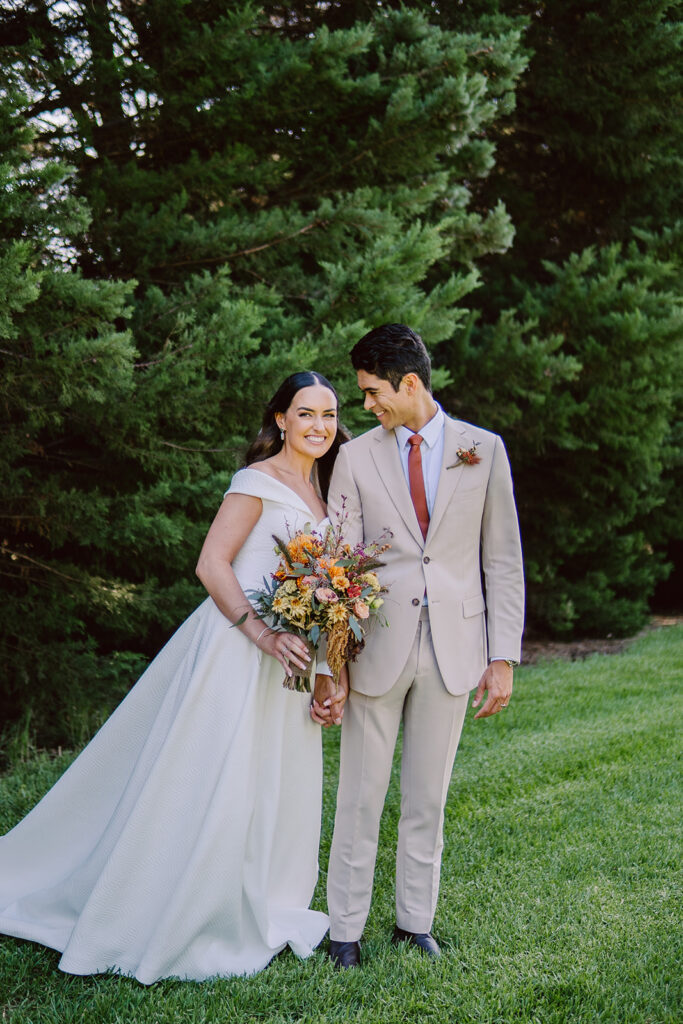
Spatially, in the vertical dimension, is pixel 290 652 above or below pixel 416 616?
below

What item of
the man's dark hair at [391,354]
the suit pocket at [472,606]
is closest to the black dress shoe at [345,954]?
the suit pocket at [472,606]

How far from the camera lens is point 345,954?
3039mm

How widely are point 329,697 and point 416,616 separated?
1.36ft

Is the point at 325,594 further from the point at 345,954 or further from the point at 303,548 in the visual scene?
the point at 345,954

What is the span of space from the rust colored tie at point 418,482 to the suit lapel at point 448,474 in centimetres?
6

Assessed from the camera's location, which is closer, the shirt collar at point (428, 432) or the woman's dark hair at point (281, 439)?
the shirt collar at point (428, 432)

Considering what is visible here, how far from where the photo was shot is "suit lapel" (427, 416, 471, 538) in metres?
2.98

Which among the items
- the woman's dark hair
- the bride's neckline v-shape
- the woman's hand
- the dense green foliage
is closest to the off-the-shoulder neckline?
the bride's neckline v-shape

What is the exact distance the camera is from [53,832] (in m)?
3.45

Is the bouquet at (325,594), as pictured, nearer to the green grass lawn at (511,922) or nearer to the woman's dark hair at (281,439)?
the woman's dark hair at (281,439)

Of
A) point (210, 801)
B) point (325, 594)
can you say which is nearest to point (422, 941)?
point (210, 801)

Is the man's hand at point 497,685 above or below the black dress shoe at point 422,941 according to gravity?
above

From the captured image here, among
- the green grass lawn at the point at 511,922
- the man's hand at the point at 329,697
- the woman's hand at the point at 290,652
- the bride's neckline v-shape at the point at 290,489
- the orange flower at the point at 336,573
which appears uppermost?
the bride's neckline v-shape at the point at 290,489

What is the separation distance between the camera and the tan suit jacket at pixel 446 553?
2.98 meters
